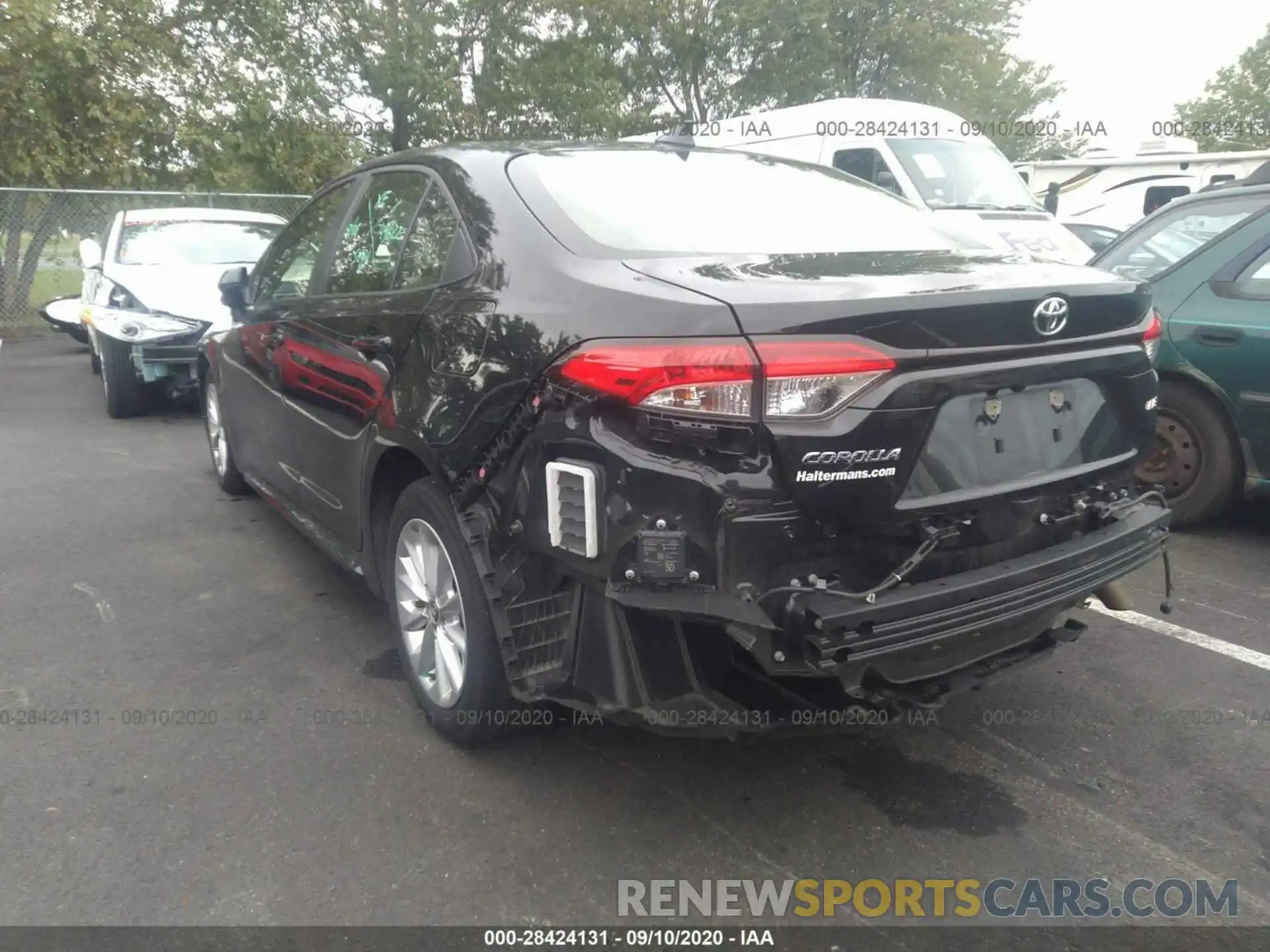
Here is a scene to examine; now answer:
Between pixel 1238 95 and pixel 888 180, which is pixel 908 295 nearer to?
pixel 888 180

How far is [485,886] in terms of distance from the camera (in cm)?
240

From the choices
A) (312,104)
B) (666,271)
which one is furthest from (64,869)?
(312,104)

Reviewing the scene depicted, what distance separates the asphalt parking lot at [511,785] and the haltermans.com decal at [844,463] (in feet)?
3.25

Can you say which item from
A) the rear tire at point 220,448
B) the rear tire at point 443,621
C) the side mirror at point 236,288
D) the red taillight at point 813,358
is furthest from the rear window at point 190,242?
the red taillight at point 813,358

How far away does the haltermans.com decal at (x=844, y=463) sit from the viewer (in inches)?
83.4

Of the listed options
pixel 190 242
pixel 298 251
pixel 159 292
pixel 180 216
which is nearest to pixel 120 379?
pixel 159 292

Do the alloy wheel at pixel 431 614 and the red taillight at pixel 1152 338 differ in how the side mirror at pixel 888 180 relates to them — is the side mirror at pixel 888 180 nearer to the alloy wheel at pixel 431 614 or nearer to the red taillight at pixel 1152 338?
the red taillight at pixel 1152 338

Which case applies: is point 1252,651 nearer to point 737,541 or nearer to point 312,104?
point 737,541

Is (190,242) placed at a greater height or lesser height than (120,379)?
greater

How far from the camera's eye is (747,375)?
2107mm

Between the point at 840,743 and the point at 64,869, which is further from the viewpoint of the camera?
the point at 840,743

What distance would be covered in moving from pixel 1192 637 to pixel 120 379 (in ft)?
24.5

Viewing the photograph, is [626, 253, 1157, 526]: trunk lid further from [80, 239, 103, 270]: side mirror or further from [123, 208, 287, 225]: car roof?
[80, 239, 103, 270]: side mirror

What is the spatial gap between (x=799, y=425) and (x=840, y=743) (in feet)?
4.34
